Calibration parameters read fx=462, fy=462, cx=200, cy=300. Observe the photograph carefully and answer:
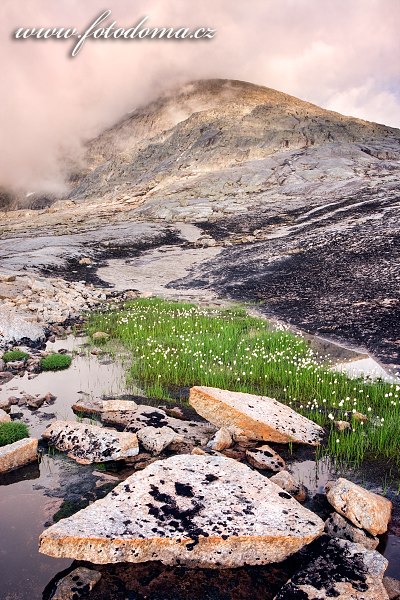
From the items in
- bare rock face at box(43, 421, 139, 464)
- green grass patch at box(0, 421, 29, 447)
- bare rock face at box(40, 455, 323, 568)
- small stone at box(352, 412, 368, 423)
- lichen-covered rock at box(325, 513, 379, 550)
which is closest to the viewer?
bare rock face at box(40, 455, 323, 568)

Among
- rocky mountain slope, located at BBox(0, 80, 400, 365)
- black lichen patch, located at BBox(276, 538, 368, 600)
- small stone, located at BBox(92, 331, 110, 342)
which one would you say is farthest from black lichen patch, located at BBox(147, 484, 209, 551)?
small stone, located at BBox(92, 331, 110, 342)

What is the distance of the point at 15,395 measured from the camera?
1271cm

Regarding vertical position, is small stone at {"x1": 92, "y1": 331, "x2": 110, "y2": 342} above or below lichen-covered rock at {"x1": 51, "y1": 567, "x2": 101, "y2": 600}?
above

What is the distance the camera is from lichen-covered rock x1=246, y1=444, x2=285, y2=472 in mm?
8703

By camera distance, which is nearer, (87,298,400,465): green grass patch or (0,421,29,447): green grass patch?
(0,421,29,447): green grass patch

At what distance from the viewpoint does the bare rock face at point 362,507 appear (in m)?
6.66

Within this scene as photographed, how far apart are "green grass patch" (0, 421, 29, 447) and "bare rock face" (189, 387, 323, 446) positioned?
3792mm

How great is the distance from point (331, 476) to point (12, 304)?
59.6 feet

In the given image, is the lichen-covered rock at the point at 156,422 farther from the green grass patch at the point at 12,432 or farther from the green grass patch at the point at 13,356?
the green grass patch at the point at 13,356

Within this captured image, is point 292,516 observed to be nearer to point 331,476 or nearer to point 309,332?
point 331,476

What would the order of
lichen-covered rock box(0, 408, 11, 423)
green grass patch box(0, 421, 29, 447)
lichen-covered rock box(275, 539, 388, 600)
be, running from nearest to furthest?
lichen-covered rock box(275, 539, 388, 600) < green grass patch box(0, 421, 29, 447) < lichen-covered rock box(0, 408, 11, 423)

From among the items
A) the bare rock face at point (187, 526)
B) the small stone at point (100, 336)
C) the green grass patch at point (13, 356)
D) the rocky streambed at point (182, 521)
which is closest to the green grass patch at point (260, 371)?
the small stone at point (100, 336)

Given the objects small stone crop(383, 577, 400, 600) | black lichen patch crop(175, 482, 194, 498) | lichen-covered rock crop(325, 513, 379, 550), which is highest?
black lichen patch crop(175, 482, 194, 498)

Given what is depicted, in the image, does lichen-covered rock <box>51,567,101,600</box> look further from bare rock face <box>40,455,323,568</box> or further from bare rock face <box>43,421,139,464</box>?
bare rock face <box>43,421,139,464</box>
